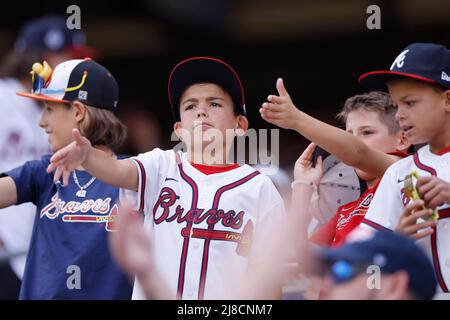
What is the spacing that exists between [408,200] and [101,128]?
1.47 meters

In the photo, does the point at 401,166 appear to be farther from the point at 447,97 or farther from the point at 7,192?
the point at 7,192

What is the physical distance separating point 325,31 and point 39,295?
14.5 ft

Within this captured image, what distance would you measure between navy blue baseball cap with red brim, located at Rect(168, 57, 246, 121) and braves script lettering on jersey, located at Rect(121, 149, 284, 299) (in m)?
0.30

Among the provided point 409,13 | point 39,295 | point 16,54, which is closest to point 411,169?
point 39,295

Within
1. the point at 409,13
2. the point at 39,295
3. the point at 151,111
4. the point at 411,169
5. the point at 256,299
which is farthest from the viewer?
the point at 151,111

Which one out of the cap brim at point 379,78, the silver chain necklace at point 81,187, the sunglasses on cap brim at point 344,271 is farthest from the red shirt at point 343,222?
the sunglasses on cap brim at point 344,271

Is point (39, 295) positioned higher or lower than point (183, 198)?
lower

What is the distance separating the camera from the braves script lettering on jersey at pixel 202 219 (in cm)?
333

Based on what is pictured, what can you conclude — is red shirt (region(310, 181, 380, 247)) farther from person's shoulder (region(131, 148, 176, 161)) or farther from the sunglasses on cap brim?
the sunglasses on cap brim

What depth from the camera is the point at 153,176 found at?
3.46 m

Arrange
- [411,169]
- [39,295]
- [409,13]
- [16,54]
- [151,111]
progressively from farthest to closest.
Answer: [151,111], [409,13], [16,54], [39,295], [411,169]

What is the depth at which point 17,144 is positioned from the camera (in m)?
5.00

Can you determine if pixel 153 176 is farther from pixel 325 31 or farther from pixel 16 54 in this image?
pixel 325 31

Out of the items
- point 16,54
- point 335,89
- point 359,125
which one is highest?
point 335,89
